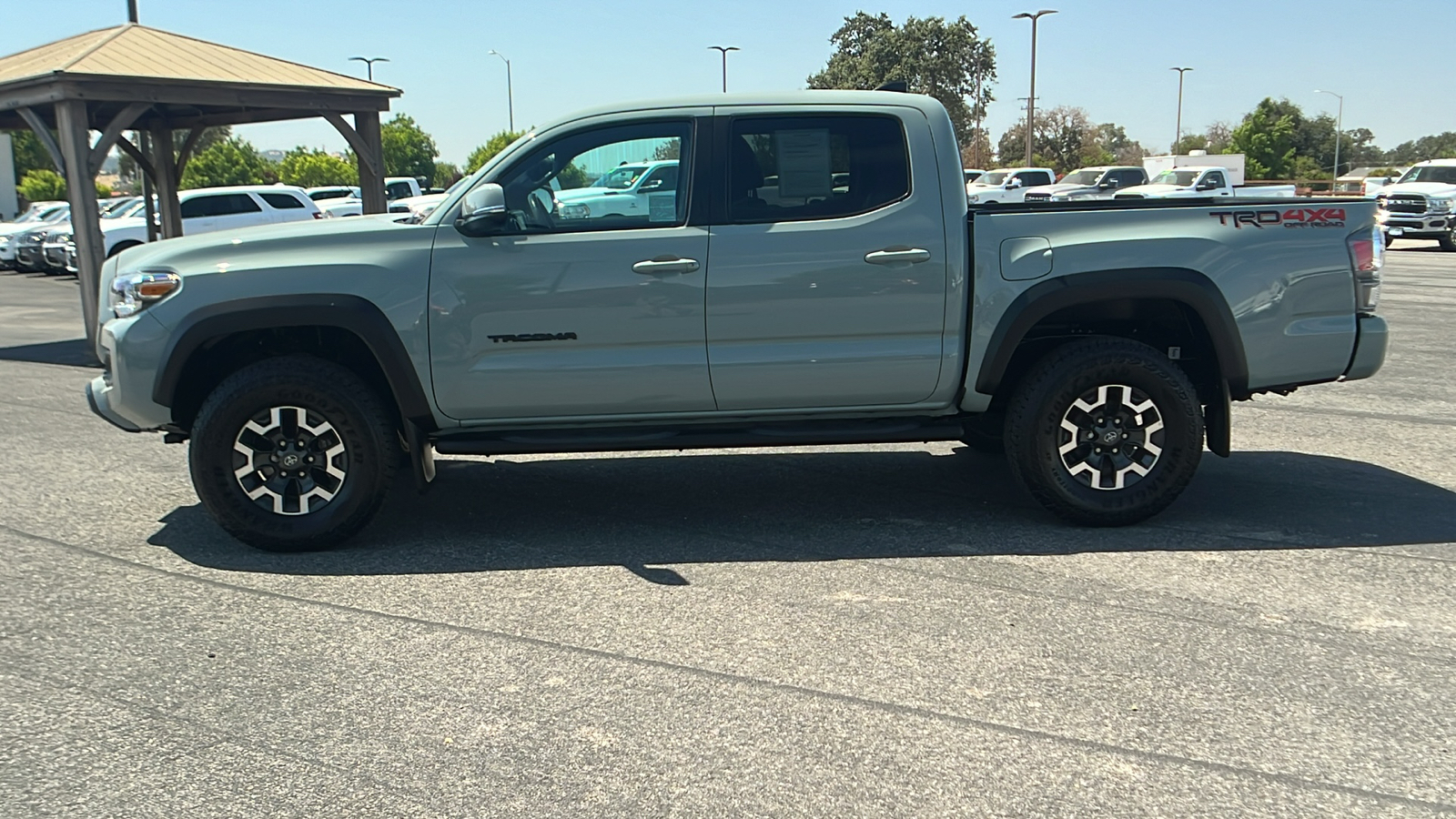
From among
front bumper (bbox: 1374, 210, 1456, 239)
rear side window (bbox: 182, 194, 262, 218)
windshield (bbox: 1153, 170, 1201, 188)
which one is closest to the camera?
rear side window (bbox: 182, 194, 262, 218)

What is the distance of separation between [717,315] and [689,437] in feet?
1.91

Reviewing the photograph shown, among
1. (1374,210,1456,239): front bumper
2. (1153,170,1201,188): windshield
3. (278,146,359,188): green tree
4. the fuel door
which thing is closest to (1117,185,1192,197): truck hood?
(1153,170,1201,188): windshield

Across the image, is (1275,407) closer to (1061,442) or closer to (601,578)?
(1061,442)

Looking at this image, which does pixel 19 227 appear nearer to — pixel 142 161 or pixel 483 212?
pixel 142 161

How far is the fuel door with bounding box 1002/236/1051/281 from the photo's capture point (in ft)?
17.8

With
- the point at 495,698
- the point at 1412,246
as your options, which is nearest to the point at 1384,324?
the point at 495,698

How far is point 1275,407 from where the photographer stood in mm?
8680

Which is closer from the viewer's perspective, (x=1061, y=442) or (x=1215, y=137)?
(x=1061, y=442)

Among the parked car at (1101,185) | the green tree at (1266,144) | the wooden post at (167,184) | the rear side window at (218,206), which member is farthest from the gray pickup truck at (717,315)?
the green tree at (1266,144)

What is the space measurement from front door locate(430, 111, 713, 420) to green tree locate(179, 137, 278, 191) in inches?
2195

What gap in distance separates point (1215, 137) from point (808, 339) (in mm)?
107483

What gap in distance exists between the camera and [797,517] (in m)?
5.93

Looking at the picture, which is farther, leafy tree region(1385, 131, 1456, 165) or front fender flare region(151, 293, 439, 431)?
leafy tree region(1385, 131, 1456, 165)

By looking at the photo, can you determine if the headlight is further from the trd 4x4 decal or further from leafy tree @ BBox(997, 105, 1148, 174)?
leafy tree @ BBox(997, 105, 1148, 174)
